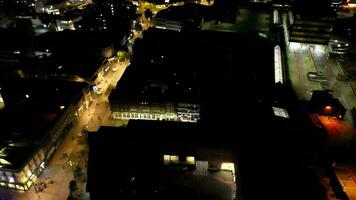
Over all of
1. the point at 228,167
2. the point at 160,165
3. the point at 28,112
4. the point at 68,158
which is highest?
the point at 28,112

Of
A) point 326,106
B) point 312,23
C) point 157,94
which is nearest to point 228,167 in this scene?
point 157,94

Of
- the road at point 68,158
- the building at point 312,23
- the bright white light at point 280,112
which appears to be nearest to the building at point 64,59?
the road at point 68,158

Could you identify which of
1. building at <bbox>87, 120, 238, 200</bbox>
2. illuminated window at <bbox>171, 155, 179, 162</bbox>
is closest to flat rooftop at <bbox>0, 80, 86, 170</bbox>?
building at <bbox>87, 120, 238, 200</bbox>

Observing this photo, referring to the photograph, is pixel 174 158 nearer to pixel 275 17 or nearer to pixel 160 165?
pixel 160 165

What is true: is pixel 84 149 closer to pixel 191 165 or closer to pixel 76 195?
pixel 76 195

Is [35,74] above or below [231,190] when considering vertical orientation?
above

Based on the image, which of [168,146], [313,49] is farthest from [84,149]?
[313,49]

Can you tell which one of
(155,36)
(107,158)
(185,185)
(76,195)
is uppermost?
(155,36)
